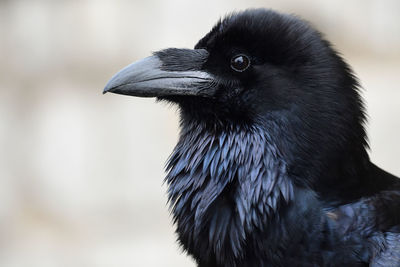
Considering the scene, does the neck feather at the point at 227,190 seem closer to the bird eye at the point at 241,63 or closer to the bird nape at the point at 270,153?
the bird nape at the point at 270,153

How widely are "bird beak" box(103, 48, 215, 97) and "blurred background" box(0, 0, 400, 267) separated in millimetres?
2827

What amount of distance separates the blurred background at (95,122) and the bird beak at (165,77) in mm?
2827

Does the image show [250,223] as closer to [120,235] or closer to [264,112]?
[264,112]

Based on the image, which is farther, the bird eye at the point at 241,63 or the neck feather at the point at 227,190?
the bird eye at the point at 241,63

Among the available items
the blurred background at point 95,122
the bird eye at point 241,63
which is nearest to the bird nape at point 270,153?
the bird eye at point 241,63

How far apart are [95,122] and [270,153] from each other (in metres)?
3.39

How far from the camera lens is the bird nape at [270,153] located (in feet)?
7.86

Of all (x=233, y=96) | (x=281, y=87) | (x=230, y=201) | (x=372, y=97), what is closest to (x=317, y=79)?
(x=281, y=87)

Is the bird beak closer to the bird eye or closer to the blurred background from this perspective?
the bird eye

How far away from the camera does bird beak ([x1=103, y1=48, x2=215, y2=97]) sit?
2.65m

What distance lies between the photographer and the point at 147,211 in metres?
5.70

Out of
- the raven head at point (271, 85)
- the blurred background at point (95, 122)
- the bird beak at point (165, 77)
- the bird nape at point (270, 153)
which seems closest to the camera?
the bird nape at point (270, 153)

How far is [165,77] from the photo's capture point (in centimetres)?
A: 270

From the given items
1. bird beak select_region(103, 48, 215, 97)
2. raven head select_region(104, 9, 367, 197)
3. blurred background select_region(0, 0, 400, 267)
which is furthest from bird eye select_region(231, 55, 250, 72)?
blurred background select_region(0, 0, 400, 267)
